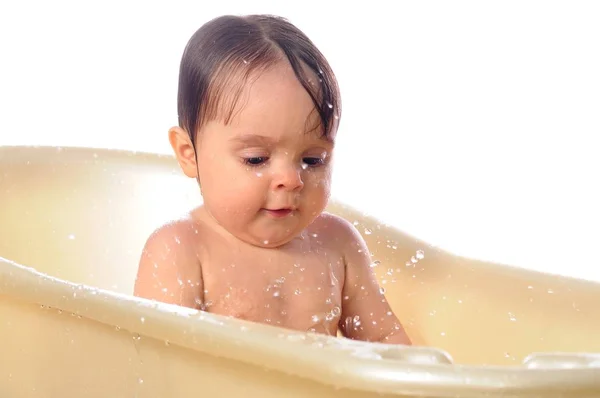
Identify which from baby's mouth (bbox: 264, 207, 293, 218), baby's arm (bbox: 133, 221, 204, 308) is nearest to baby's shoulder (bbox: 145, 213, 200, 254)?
baby's arm (bbox: 133, 221, 204, 308)

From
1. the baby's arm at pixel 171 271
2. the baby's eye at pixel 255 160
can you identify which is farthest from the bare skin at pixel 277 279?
the baby's eye at pixel 255 160

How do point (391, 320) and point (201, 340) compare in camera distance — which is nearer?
point (201, 340)

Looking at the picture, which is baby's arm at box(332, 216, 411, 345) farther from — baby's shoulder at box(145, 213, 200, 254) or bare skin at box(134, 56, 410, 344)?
baby's shoulder at box(145, 213, 200, 254)

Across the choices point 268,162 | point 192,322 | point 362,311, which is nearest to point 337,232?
point 362,311

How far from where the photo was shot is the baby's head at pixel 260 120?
153 centimetres

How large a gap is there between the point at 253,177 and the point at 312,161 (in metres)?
0.09

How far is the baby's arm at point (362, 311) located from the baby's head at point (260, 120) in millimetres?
163

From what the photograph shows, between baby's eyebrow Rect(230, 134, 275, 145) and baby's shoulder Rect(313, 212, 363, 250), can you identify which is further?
baby's shoulder Rect(313, 212, 363, 250)

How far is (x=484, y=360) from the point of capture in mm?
1806

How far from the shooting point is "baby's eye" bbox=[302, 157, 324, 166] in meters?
1.58

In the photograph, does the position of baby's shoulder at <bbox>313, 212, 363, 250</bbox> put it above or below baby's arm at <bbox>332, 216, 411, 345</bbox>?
above

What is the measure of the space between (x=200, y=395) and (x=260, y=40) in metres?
0.50

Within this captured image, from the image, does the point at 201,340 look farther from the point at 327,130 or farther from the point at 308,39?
the point at 308,39

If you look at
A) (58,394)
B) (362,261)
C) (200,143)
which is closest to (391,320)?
(362,261)
